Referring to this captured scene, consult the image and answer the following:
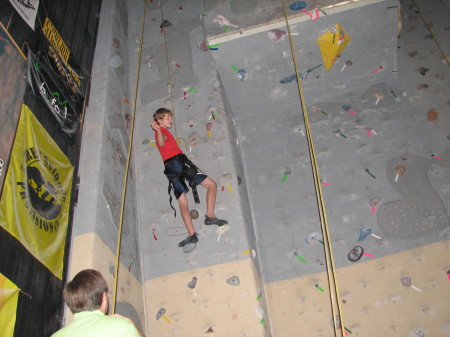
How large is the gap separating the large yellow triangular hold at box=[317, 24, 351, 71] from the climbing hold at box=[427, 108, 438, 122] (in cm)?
106

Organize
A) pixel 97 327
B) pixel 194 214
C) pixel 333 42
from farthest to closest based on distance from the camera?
pixel 333 42, pixel 194 214, pixel 97 327

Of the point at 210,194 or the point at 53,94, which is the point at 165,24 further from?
the point at 210,194

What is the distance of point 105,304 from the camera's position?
5.23 ft

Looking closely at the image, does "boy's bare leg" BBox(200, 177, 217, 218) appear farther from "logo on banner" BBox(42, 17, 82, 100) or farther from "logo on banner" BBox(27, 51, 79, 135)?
"logo on banner" BBox(42, 17, 82, 100)

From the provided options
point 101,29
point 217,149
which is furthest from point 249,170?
point 101,29

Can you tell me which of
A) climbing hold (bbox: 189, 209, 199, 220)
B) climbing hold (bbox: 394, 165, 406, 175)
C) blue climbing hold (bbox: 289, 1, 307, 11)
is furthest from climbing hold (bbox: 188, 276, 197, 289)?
blue climbing hold (bbox: 289, 1, 307, 11)

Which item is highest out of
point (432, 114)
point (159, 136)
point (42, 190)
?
point (432, 114)

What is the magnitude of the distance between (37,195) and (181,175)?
3.53ft

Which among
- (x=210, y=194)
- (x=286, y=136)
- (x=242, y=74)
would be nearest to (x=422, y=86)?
(x=286, y=136)

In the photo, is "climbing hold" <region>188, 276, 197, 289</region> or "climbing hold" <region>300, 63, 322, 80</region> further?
"climbing hold" <region>300, 63, 322, 80</region>

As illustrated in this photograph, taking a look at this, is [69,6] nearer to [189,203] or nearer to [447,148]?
[189,203]

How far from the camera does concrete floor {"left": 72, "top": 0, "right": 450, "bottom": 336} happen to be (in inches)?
126

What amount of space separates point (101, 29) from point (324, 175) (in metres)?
2.67

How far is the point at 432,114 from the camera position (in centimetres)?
374
